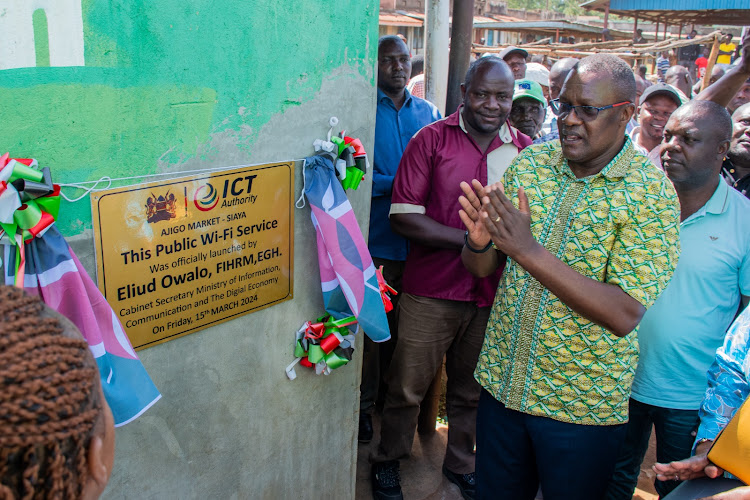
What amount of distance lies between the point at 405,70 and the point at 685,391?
8.65 ft

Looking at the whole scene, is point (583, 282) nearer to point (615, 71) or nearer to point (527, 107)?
point (615, 71)

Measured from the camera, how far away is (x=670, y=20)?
70.7ft

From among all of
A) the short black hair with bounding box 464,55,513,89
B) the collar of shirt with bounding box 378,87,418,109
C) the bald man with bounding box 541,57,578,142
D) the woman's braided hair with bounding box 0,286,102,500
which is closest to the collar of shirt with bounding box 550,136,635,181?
the short black hair with bounding box 464,55,513,89

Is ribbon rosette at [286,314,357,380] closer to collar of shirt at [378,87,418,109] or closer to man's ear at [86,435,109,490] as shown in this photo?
man's ear at [86,435,109,490]

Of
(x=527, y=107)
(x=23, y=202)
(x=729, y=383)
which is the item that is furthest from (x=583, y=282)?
(x=527, y=107)

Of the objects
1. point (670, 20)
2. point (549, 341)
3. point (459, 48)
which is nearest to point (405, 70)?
point (459, 48)

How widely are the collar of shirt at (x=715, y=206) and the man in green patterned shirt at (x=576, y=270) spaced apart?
23.4 inches

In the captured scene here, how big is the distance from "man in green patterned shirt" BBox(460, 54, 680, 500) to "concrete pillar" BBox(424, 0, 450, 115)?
2680mm

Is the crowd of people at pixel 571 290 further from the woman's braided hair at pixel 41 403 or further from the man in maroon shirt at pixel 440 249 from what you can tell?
the woman's braided hair at pixel 41 403

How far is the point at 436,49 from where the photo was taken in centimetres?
486

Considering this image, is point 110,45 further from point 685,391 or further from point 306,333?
point 685,391

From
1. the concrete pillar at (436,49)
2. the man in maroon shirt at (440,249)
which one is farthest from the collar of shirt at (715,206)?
the concrete pillar at (436,49)

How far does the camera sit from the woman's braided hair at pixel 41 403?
→ 870 mm

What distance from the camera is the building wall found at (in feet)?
5.37
